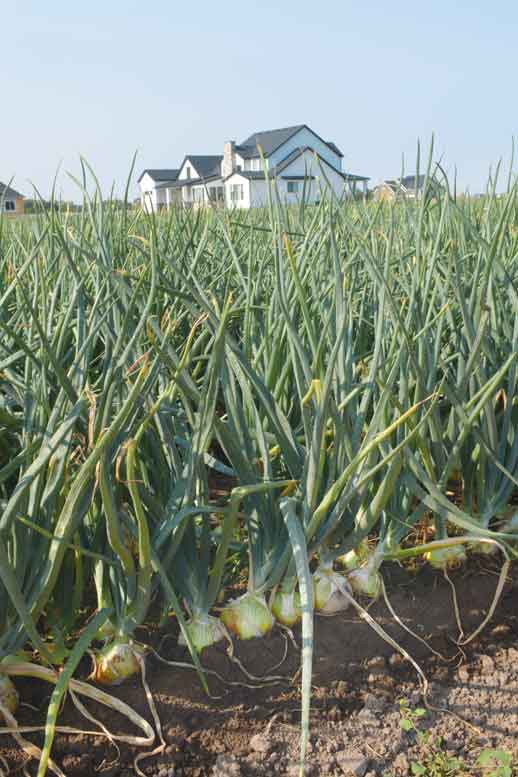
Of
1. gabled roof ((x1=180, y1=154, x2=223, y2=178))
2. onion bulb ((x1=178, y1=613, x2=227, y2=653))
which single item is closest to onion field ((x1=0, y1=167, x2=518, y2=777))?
onion bulb ((x1=178, y1=613, x2=227, y2=653))

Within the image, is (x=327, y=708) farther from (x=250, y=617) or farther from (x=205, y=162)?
(x=205, y=162)

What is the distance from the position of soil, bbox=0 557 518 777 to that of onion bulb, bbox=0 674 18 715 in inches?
1.1

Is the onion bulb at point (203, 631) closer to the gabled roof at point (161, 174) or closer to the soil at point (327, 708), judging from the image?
the soil at point (327, 708)

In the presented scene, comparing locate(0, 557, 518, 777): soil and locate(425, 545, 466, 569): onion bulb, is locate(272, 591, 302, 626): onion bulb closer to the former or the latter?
locate(0, 557, 518, 777): soil

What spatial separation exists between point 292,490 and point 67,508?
0.38 m

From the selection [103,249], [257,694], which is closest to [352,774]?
[257,694]

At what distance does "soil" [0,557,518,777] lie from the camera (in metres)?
0.89

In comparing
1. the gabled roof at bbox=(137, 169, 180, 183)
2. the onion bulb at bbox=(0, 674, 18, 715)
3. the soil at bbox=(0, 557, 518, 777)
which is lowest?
the soil at bbox=(0, 557, 518, 777)

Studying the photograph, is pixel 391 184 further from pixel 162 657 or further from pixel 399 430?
pixel 162 657

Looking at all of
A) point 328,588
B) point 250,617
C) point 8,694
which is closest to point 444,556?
point 328,588

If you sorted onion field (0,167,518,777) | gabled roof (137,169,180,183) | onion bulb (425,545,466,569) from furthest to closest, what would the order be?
gabled roof (137,169,180,183) < onion bulb (425,545,466,569) < onion field (0,167,518,777)

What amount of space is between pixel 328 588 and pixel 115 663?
0.33 meters

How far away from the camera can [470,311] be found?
44.5 inches

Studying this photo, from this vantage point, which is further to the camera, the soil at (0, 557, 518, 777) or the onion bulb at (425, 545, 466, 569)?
the onion bulb at (425, 545, 466, 569)
